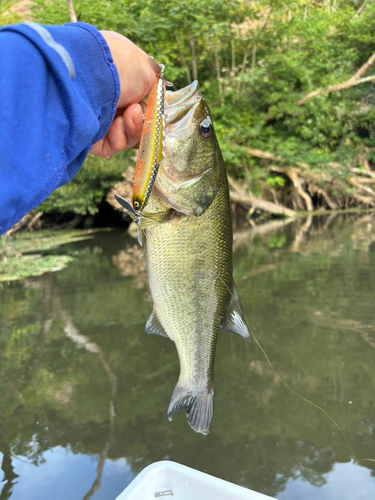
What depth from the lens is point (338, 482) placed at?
2.29 m

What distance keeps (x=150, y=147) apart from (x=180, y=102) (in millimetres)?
317

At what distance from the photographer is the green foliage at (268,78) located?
15219 mm

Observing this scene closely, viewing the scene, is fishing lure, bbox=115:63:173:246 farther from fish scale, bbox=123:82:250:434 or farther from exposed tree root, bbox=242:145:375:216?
exposed tree root, bbox=242:145:375:216

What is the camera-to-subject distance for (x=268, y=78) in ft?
55.6

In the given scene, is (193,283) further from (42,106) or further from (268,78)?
(268,78)

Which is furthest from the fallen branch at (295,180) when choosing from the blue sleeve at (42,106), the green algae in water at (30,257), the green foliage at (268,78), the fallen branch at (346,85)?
the blue sleeve at (42,106)

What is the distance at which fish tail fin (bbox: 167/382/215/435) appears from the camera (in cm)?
162

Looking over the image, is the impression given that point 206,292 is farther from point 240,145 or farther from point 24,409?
point 240,145

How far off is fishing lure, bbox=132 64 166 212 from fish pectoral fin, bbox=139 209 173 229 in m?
0.15

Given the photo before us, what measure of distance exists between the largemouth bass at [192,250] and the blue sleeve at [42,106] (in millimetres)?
474

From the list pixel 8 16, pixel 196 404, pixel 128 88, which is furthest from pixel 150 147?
pixel 8 16

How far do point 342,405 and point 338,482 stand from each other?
2.34 ft

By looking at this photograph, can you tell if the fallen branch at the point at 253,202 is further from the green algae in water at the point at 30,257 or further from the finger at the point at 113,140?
the finger at the point at 113,140

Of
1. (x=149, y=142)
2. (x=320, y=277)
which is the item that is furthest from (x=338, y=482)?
(x=320, y=277)
